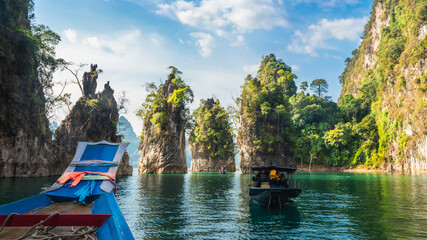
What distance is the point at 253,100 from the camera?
5984 centimetres

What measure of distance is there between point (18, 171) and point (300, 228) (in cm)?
3030

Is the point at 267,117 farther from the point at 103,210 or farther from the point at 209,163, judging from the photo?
the point at 103,210

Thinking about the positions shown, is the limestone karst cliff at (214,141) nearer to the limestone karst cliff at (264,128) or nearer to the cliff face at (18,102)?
the limestone karst cliff at (264,128)

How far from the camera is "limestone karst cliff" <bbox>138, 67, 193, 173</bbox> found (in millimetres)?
53719

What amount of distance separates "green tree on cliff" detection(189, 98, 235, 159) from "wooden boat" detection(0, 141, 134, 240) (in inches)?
2353

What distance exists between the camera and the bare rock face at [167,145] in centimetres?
5356

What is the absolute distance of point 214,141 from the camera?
7200 cm

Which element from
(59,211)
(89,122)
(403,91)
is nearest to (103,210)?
(59,211)

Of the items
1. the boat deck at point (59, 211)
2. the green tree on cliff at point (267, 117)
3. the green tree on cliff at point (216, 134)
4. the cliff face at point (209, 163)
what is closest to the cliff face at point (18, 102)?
the boat deck at point (59, 211)

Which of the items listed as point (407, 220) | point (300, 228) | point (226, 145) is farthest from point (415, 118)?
point (300, 228)

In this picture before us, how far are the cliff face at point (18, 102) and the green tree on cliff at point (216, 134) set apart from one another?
43035mm

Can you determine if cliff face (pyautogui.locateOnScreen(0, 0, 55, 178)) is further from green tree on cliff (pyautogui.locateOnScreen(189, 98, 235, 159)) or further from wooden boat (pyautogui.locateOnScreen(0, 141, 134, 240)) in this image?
green tree on cliff (pyautogui.locateOnScreen(189, 98, 235, 159))

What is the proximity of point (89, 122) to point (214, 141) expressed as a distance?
36.8 meters

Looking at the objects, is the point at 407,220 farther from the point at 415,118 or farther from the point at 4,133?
the point at 415,118
